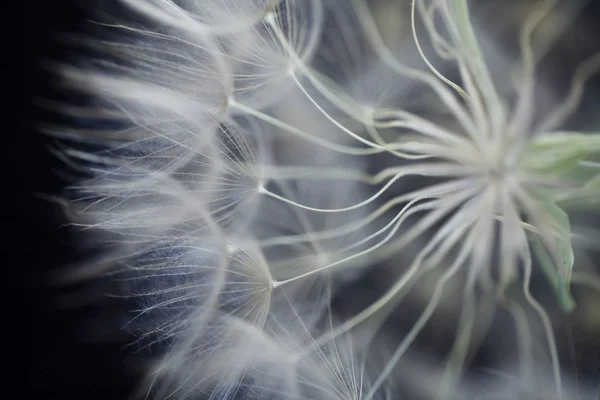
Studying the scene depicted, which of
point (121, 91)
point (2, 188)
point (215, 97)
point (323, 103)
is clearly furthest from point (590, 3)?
point (2, 188)

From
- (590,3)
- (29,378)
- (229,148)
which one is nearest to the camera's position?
(229,148)

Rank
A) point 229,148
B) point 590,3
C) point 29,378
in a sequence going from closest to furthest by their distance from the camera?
point 229,148, point 590,3, point 29,378

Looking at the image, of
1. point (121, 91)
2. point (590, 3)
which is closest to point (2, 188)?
point (121, 91)

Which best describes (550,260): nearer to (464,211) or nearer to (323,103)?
(464,211)

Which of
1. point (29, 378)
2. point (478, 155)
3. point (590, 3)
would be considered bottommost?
point (29, 378)

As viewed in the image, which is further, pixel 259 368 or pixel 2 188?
pixel 2 188

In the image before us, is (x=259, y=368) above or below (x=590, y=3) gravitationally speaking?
below
